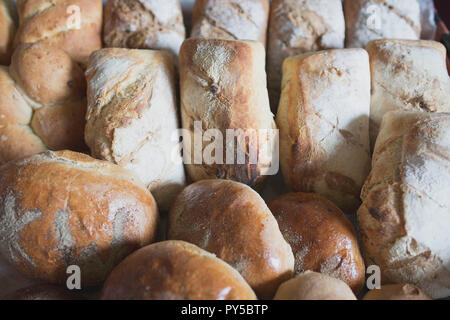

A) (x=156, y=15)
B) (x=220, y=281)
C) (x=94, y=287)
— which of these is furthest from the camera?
(x=156, y=15)

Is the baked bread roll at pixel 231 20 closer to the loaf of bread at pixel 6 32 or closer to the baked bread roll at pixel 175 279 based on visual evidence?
the loaf of bread at pixel 6 32

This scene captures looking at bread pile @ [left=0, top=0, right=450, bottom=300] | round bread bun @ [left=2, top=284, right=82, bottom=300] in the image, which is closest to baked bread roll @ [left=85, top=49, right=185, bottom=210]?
bread pile @ [left=0, top=0, right=450, bottom=300]

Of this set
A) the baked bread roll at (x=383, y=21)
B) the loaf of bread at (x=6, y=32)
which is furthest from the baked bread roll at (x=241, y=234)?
the loaf of bread at (x=6, y=32)

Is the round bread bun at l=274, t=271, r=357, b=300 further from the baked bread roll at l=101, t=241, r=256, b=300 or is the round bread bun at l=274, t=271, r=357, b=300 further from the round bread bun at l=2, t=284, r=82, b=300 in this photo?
the round bread bun at l=2, t=284, r=82, b=300

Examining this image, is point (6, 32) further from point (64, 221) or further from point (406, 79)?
point (406, 79)

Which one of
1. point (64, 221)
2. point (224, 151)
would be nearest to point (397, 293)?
point (224, 151)

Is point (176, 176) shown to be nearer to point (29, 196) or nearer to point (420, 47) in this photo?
point (29, 196)
